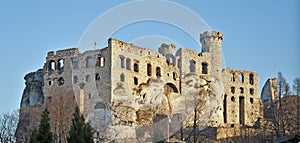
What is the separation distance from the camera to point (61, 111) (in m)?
55.0

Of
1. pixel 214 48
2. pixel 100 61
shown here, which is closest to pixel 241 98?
pixel 214 48

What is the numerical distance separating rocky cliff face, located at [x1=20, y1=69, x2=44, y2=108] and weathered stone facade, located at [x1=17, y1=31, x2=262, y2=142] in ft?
7.97

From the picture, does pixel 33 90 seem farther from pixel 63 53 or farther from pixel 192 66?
pixel 192 66

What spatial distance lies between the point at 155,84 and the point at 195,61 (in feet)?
19.6

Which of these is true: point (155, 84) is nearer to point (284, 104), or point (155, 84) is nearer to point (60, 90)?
point (60, 90)

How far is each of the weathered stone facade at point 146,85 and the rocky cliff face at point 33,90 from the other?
2.43m

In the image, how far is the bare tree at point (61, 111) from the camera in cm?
5359

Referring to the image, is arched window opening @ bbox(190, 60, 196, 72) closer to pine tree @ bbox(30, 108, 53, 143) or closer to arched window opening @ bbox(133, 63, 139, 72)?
arched window opening @ bbox(133, 63, 139, 72)

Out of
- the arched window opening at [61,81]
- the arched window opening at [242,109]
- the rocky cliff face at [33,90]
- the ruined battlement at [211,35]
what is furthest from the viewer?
the arched window opening at [242,109]

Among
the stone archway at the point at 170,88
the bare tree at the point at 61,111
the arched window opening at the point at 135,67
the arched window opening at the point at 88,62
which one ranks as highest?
the arched window opening at the point at 88,62

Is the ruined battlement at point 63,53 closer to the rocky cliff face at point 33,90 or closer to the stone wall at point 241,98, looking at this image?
the rocky cliff face at point 33,90

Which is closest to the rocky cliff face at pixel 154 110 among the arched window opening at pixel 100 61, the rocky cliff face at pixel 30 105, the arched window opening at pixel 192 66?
the arched window opening at pixel 192 66

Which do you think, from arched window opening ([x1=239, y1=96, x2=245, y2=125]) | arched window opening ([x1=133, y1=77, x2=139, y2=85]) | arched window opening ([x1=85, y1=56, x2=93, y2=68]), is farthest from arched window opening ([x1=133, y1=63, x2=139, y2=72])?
arched window opening ([x1=239, y1=96, x2=245, y2=125])

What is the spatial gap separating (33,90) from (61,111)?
10622 millimetres
